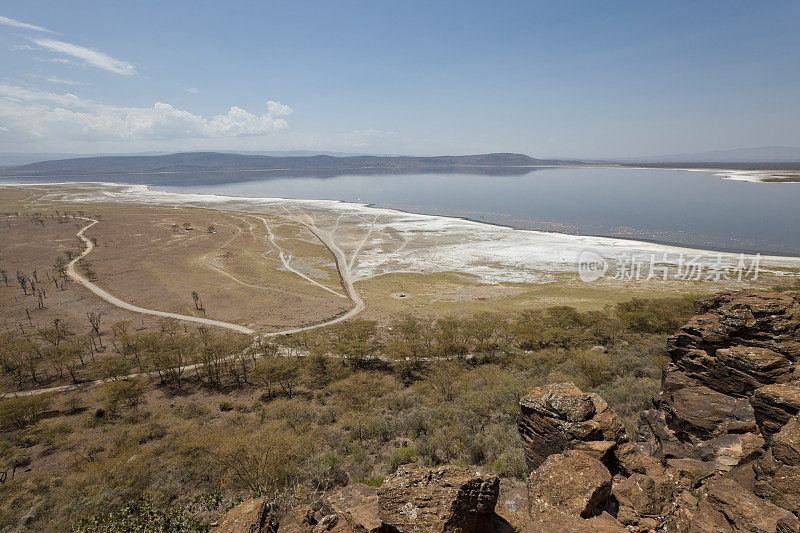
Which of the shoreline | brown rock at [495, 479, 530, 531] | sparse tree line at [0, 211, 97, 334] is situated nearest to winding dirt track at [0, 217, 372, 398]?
sparse tree line at [0, 211, 97, 334]

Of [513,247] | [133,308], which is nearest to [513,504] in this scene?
[133,308]

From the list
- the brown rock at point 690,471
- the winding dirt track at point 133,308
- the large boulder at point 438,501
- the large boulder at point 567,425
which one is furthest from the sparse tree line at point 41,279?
the brown rock at point 690,471

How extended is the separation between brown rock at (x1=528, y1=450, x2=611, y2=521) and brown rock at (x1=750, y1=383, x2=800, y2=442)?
6122 millimetres

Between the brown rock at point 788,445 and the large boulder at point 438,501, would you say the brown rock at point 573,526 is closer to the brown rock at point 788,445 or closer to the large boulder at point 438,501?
the large boulder at point 438,501

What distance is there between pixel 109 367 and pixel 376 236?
293 feet

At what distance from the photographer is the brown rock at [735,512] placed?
335 inches

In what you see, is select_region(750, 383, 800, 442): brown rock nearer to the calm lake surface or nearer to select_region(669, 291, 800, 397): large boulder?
select_region(669, 291, 800, 397): large boulder

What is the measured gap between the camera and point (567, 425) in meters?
13.6

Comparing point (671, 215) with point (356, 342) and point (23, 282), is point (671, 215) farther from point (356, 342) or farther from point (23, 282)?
point (23, 282)

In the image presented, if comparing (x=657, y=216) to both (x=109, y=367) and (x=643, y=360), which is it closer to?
(x=643, y=360)

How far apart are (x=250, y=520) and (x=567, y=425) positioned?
12116 mm

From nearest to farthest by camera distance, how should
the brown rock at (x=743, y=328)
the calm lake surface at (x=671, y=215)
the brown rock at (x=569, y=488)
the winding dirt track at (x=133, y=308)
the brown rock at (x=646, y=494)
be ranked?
1. the brown rock at (x=569, y=488)
2. the brown rock at (x=646, y=494)
3. the brown rock at (x=743, y=328)
4. the winding dirt track at (x=133, y=308)
5. the calm lake surface at (x=671, y=215)

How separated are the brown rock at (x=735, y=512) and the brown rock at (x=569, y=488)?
86.5 inches

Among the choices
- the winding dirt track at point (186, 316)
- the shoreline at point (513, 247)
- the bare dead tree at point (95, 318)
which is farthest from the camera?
the shoreline at point (513, 247)
